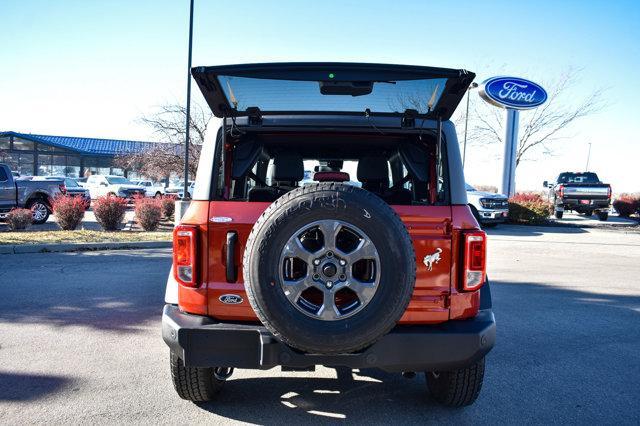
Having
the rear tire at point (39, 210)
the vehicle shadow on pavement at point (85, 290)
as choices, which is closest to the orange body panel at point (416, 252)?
the vehicle shadow on pavement at point (85, 290)

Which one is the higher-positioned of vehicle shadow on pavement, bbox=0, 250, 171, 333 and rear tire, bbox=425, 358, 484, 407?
rear tire, bbox=425, 358, 484, 407

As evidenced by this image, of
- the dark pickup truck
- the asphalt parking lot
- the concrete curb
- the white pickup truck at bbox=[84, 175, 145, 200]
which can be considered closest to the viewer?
the asphalt parking lot

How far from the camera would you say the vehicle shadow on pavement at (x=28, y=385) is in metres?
3.46

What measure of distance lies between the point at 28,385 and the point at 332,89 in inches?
122

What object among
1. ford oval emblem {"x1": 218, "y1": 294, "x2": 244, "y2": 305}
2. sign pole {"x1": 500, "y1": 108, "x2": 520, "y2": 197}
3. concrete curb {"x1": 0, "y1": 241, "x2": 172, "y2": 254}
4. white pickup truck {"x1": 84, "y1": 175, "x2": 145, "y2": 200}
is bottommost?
concrete curb {"x1": 0, "y1": 241, "x2": 172, "y2": 254}

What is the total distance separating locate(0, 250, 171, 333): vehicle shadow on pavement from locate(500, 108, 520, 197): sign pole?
18.0 m

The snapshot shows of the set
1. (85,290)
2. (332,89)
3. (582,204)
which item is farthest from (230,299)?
(582,204)

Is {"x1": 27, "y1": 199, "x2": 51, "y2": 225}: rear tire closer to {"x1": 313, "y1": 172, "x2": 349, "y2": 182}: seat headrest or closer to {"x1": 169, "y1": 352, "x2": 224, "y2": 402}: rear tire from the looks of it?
{"x1": 169, "y1": 352, "x2": 224, "y2": 402}: rear tire

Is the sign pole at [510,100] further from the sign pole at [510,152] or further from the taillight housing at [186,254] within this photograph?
the taillight housing at [186,254]

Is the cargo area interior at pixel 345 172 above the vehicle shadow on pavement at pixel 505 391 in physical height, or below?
above

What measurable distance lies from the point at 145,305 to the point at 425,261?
429 cm

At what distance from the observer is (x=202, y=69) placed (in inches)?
116

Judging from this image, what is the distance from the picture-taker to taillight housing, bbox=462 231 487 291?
291 cm

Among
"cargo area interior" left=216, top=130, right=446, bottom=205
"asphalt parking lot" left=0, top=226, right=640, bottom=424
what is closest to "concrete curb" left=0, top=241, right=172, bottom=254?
"asphalt parking lot" left=0, top=226, right=640, bottom=424
